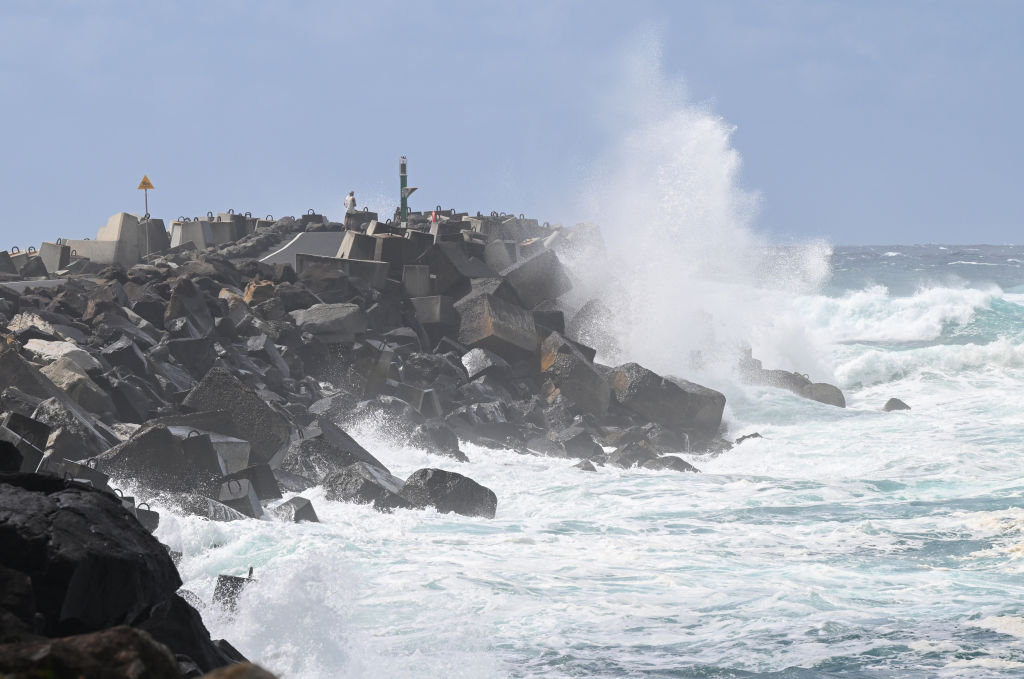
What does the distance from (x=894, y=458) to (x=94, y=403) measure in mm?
8765

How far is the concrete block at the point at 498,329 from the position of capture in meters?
15.5

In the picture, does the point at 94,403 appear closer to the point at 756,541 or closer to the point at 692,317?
the point at 756,541

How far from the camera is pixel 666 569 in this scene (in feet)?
24.6

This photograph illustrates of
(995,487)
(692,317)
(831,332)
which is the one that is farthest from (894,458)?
(831,332)

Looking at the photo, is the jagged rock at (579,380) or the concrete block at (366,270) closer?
the jagged rock at (579,380)

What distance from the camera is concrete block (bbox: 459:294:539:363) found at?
50.7 ft

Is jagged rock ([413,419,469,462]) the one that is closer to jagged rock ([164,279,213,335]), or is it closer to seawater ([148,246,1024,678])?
seawater ([148,246,1024,678])

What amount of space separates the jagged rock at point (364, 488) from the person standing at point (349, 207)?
16.1 meters

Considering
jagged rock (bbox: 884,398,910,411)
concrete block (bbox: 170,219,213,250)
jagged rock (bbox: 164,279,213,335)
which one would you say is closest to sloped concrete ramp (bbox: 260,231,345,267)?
concrete block (bbox: 170,219,213,250)

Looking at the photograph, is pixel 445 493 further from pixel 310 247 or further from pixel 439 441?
pixel 310 247

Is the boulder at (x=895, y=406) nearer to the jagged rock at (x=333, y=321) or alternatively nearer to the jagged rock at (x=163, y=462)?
the jagged rock at (x=333, y=321)

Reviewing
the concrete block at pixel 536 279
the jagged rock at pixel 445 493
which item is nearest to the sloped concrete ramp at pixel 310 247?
the concrete block at pixel 536 279

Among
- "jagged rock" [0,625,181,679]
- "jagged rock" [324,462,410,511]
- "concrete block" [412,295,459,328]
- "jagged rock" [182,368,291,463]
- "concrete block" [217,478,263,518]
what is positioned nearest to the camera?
"jagged rock" [0,625,181,679]

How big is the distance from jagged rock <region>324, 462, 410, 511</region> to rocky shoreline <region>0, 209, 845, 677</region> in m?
0.02
